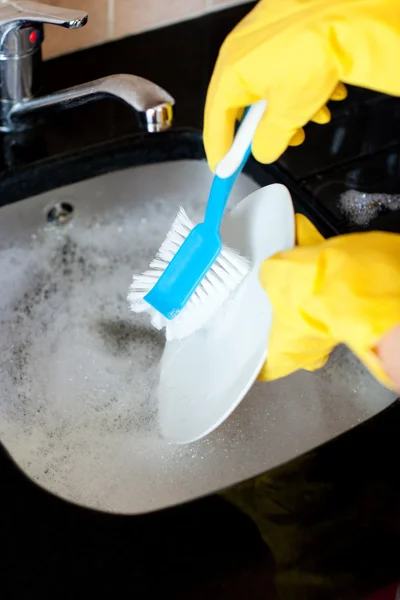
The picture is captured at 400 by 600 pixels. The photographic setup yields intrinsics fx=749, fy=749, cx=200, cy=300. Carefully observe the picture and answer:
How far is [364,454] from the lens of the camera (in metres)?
0.56

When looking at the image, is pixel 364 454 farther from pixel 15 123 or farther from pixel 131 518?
pixel 15 123

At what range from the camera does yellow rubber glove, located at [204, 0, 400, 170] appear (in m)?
0.50

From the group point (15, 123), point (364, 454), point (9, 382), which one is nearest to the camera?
point (364, 454)

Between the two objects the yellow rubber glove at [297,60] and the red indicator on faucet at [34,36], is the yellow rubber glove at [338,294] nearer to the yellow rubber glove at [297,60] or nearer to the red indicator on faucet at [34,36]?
the yellow rubber glove at [297,60]


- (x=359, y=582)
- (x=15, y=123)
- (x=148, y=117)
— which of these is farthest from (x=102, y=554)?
(x=15, y=123)

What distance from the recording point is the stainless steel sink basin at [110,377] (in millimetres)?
600

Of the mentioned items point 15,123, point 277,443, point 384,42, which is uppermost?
point 384,42

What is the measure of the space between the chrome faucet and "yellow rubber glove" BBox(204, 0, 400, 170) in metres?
0.06

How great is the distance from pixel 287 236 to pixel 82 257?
0.30 meters

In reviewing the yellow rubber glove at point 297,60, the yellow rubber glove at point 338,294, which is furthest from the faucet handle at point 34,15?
the yellow rubber glove at point 338,294

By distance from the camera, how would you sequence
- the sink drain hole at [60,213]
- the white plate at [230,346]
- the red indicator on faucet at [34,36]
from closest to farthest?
the white plate at [230,346] < the red indicator on faucet at [34,36] < the sink drain hole at [60,213]

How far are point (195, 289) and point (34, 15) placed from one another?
0.89ft

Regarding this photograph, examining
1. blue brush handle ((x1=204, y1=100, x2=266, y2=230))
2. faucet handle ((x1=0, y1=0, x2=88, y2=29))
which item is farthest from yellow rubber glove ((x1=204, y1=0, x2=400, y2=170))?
faucet handle ((x1=0, y1=0, x2=88, y2=29))

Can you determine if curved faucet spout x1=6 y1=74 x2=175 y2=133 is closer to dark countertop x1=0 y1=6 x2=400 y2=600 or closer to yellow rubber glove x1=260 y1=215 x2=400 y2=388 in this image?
yellow rubber glove x1=260 y1=215 x2=400 y2=388
